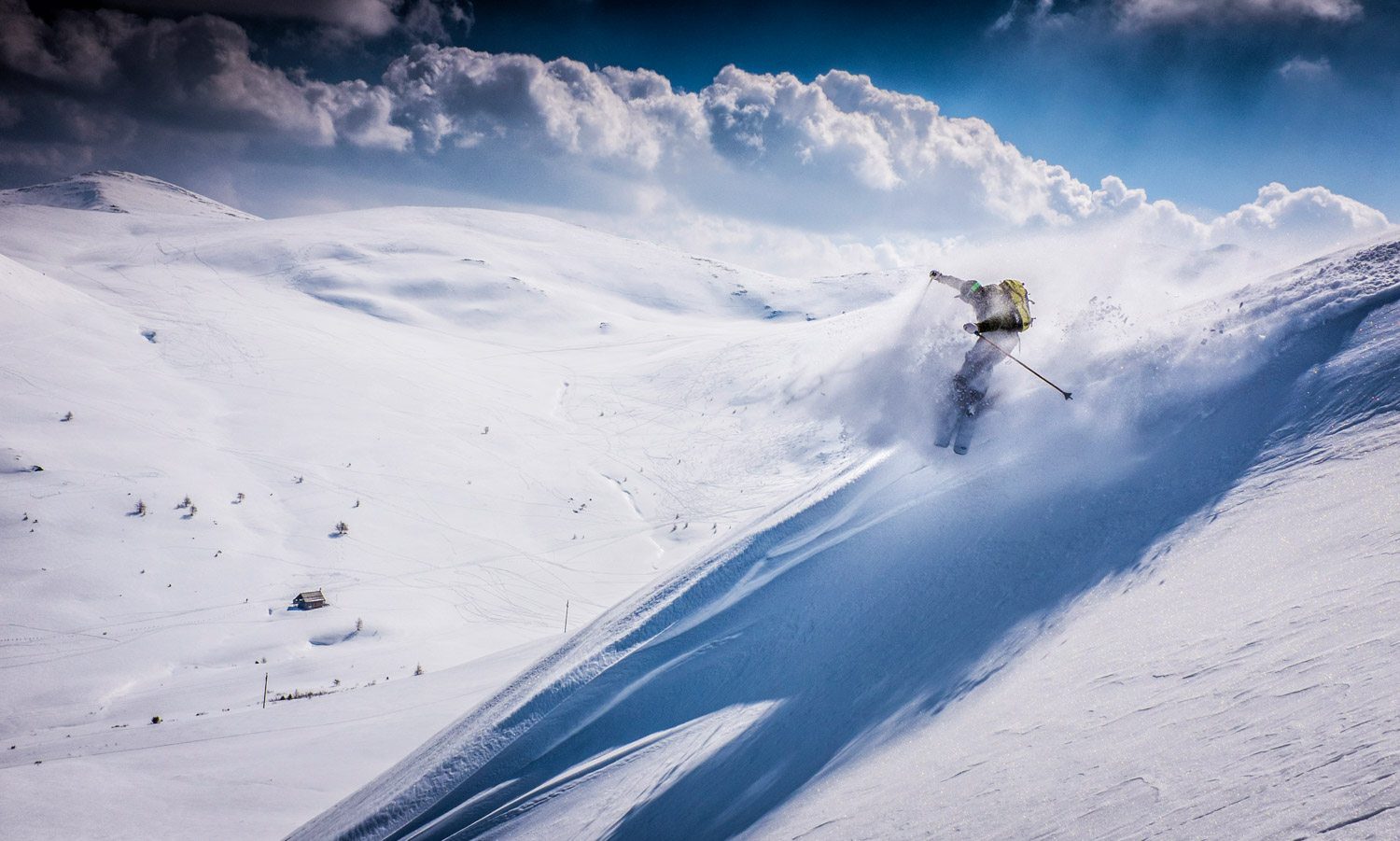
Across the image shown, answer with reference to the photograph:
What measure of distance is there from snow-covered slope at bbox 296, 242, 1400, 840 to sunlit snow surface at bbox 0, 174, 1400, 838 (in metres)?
0.03

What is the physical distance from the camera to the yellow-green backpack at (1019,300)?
938cm

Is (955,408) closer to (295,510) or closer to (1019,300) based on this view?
(1019,300)

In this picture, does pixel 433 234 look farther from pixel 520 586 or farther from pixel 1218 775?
pixel 1218 775

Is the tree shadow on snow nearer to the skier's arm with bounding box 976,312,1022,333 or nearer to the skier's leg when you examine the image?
the skier's leg

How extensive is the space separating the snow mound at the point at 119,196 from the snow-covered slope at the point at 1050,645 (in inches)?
5858

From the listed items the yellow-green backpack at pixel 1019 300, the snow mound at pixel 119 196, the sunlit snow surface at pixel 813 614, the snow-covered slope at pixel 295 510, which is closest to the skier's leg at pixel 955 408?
the sunlit snow surface at pixel 813 614

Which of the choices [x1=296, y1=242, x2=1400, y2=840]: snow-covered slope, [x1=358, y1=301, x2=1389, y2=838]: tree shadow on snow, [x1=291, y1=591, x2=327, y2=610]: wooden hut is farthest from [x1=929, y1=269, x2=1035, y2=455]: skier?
[x1=291, y1=591, x2=327, y2=610]: wooden hut

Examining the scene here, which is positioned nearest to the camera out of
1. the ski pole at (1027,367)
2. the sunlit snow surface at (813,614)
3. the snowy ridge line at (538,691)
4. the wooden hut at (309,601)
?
the sunlit snow surface at (813,614)

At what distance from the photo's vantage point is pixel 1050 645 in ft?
19.3

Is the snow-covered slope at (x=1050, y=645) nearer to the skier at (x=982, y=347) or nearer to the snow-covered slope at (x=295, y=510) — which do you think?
the skier at (x=982, y=347)

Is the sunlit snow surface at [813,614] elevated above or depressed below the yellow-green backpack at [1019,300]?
below

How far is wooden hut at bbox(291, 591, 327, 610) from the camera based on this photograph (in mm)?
21062

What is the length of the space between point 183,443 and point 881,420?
30.3 metres

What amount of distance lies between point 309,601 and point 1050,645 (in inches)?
873
